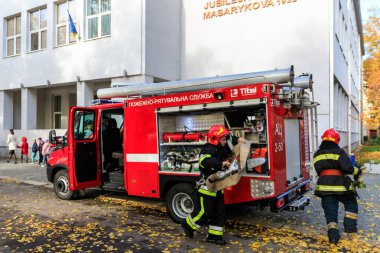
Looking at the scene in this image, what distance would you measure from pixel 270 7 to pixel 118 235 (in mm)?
10604

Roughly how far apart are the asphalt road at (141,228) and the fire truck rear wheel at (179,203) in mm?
177

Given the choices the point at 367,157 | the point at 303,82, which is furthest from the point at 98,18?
the point at 367,157

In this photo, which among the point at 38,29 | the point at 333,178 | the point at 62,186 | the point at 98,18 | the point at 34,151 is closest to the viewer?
the point at 333,178

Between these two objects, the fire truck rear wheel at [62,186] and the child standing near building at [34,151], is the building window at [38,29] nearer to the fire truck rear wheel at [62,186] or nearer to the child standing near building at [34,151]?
the child standing near building at [34,151]

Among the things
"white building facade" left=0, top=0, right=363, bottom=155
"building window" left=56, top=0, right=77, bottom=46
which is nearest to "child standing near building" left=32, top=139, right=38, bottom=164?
"white building facade" left=0, top=0, right=363, bottom=155

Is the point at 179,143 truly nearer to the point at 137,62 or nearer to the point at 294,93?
the point at 294,93

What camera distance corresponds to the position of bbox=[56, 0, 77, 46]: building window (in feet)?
51.2

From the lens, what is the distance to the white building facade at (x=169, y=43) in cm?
1206

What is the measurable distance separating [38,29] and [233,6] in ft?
32.6

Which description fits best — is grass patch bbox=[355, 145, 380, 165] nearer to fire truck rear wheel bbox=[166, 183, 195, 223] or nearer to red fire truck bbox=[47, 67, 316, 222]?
red fire truck bbox=[47, 67, 316, 222]

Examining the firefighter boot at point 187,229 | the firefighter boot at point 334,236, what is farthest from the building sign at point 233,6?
the firefighter boot at point 187,229

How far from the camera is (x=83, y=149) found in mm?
7371

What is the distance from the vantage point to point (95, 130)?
7539 millimetres

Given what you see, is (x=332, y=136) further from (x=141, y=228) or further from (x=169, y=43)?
(x=169, y=43)
